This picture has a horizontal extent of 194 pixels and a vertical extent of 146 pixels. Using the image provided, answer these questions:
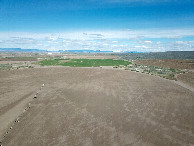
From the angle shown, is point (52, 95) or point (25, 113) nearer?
point (25, 113)

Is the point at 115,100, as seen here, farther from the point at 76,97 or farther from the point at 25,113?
the point at 25,113

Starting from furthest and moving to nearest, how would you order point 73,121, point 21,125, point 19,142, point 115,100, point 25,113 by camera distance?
1. point 115,100
2. point 25,113
3. point 73,121
4. point 21,125
5. point 19,142

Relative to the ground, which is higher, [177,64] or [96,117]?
[177,64]

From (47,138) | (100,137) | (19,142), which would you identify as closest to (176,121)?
(100,137)

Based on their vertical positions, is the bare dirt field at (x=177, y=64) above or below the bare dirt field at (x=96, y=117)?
above

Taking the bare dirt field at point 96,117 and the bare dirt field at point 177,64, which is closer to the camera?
the bare dirt field at point 96,117

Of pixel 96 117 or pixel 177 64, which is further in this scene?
pixel 177 64

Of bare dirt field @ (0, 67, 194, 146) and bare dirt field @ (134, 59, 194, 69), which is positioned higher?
bare dirt field @ (134, 59, 194, 69)

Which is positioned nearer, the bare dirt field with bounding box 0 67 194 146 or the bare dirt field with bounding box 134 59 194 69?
the bare dirt field with bounding box 0 67 194 146
